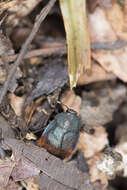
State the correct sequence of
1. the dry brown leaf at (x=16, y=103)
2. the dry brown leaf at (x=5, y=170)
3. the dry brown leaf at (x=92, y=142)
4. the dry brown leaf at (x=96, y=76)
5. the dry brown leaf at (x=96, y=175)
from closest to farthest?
the dry brown leaf at (x=5, y=170)
the dry brown leaf at (x=16, y=103)
the dry brown leaf at (x=96, y=175)
the dry brown leaf at (x=92, y=142)
the dry brown leaf at (x=96, y=76)

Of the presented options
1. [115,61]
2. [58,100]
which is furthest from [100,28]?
[58,100]

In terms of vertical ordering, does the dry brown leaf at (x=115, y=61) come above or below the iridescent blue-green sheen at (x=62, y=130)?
above

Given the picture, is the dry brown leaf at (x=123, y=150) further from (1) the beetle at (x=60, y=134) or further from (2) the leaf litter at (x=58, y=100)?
(1) the beetle at (x=60, y=134)

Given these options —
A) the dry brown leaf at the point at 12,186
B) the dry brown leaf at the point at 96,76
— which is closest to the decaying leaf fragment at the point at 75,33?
the dry brown leaf at the point at 96,76

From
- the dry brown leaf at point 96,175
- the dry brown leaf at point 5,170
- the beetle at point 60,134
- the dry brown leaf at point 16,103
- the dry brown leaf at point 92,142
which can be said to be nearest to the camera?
the dry brown leaf at point 5,170

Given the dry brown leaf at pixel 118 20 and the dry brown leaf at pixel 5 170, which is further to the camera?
the dry brown leaf at pixel 118 20
